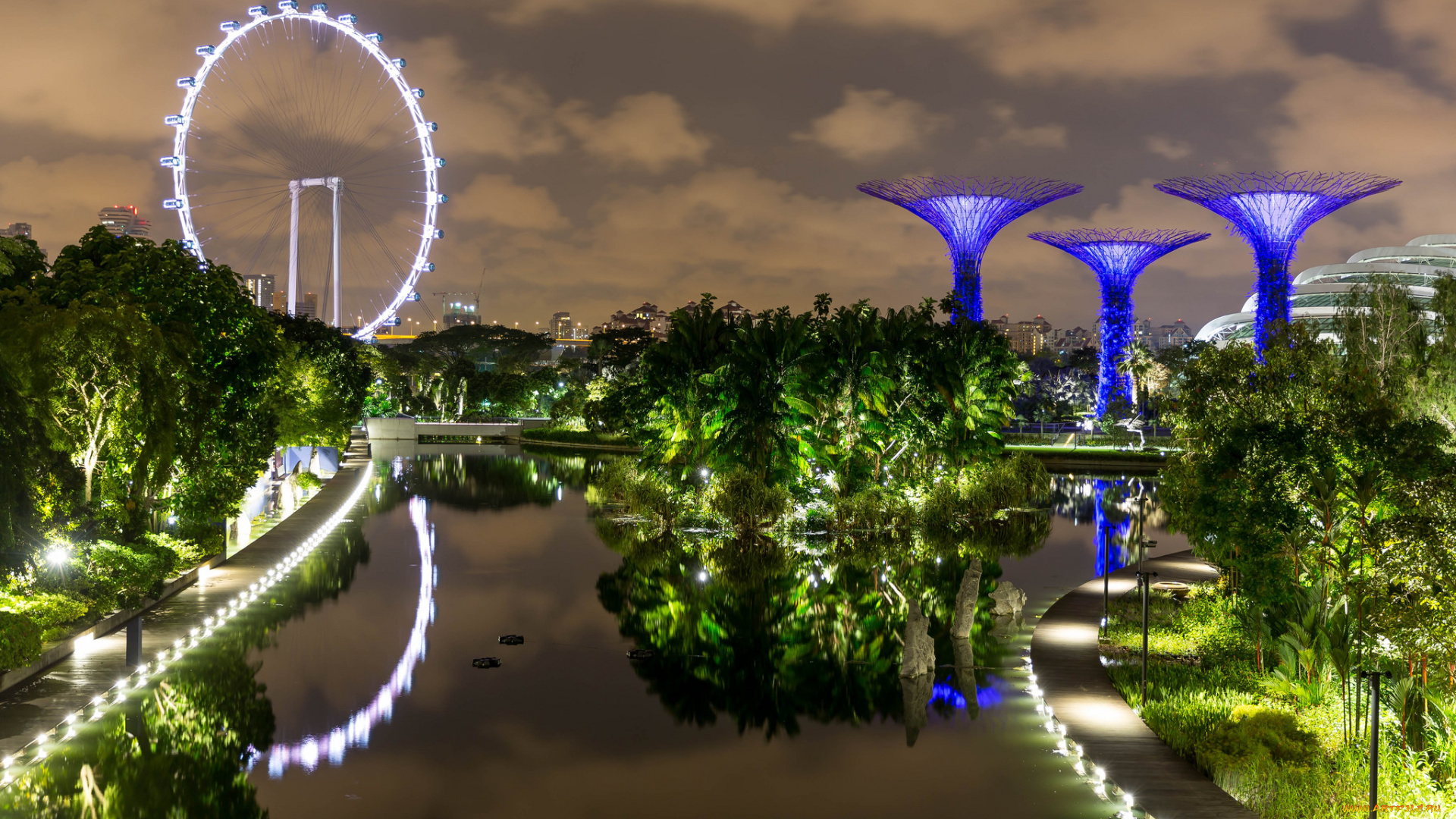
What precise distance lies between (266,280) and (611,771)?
121 meters

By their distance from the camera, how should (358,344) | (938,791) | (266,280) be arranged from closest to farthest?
(938,791) < (358,344) < (266,280)

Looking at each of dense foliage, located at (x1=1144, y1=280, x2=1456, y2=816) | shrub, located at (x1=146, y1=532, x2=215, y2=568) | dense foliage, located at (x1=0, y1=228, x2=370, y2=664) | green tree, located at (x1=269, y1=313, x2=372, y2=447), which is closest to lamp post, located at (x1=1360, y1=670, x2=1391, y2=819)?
dense foliage, located at (x1=1144, y1=280, x2=1456, y2=816)

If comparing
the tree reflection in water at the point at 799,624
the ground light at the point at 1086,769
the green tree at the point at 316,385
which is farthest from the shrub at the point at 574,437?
the ground light at the point at 1086,769

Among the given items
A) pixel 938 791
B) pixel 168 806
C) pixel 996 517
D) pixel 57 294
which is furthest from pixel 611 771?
pixel 996 517

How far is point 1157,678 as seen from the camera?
12.3m

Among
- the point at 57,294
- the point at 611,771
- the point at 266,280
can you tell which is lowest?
the point at 611,771

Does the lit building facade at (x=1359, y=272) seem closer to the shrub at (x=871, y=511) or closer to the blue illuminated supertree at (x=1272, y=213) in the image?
the blue illuminated supertree at (x=1272, y=213)

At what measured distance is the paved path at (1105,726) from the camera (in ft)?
28.9

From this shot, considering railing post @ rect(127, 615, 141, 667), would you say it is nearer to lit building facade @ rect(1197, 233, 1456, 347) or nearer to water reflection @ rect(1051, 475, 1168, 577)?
water reflection @ rect(1051, 475, 1168, 577)

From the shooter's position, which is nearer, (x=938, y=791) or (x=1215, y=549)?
(x=938, y=791)

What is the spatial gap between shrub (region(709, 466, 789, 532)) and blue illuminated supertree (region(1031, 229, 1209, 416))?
1649 inches

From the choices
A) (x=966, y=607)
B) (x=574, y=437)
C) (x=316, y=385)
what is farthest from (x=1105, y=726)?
(x=574, y=437)

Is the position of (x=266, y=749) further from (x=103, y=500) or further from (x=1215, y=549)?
(x=1215, y=549)

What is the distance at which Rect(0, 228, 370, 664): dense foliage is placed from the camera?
1235cm
